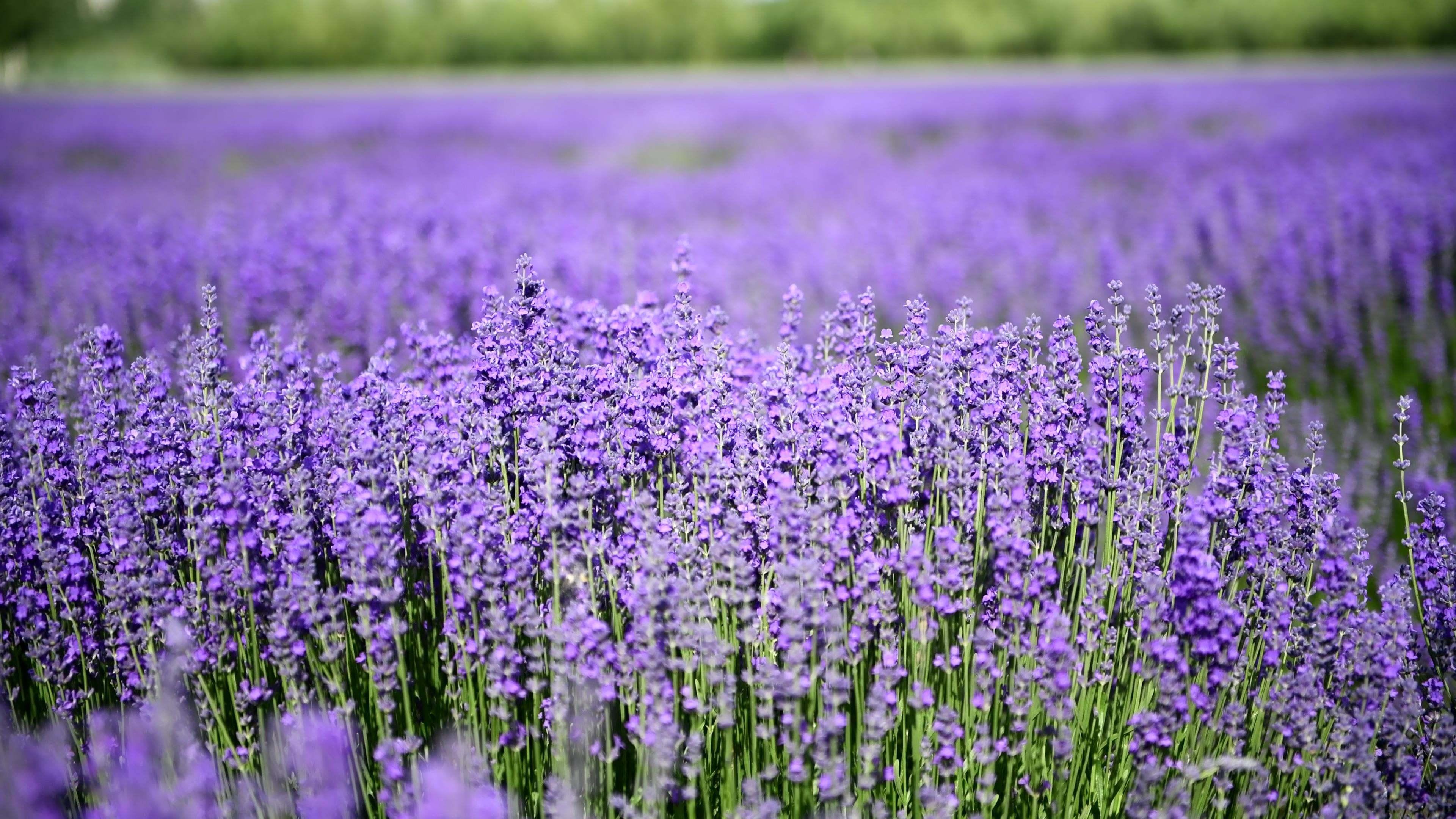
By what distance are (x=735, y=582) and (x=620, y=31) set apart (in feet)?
147

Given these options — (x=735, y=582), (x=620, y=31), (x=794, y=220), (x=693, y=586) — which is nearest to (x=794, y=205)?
(x=794, y=220)

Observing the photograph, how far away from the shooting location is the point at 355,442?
229 cm

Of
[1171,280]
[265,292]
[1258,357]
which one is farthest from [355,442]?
[1171,280]

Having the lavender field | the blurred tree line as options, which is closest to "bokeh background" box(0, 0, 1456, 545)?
the lavender field

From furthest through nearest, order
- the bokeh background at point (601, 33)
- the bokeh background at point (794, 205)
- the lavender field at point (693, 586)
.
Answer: the bokeh background at point (601, 33)
the bokeh background at point (794, 205)
the lavender field at point (693, 586)

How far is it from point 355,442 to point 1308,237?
6.29 m

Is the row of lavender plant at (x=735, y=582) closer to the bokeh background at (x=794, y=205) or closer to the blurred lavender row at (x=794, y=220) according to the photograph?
the bokeh background at (x=794, y=205)

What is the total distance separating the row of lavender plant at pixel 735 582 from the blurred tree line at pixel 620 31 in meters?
41.7

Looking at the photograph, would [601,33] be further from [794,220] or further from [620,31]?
[794,220]

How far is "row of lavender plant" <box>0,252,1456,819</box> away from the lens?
186 centimetres

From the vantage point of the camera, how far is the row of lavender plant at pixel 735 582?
1863mm

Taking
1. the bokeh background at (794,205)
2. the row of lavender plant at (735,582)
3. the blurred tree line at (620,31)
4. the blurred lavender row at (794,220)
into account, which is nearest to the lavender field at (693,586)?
the row of lavender plant at (735,582)

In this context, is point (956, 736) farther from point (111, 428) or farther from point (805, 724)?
point (111, 428)

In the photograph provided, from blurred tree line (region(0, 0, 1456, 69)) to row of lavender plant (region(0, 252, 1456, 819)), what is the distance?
41.7 metres
